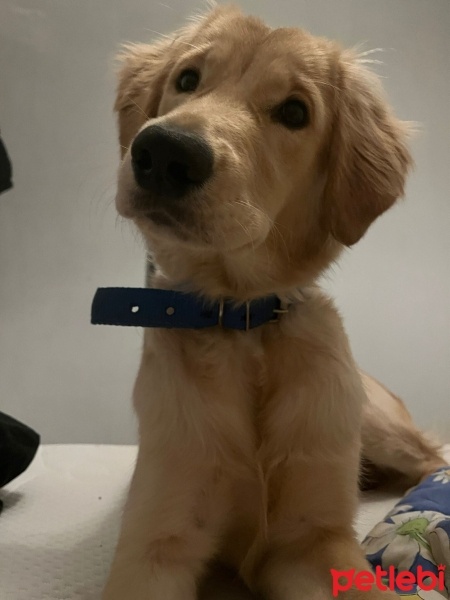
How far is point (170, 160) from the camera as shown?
76cm

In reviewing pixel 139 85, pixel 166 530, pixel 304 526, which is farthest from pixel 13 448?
pixel 139 85

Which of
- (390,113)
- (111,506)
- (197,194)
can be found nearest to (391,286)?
(390,113)

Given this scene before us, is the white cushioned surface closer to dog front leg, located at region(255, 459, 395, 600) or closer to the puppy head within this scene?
dog front leg, located at region(255, 459, 395, 600)

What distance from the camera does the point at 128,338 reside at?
2275mm

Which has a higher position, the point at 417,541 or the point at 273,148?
the point at 273,148

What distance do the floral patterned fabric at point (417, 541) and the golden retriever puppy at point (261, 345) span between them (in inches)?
3.1

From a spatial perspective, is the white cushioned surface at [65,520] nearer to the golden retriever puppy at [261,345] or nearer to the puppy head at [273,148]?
the golden retriever puppy at [261,345]

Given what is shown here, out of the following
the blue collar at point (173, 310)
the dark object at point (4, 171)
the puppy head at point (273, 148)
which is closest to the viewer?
the puppy head at point (273, 148)

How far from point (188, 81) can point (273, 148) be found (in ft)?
0.73

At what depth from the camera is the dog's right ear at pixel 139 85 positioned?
1.16 metres

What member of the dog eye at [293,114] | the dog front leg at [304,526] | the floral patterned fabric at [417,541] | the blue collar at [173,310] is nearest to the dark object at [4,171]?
the blue collar at [173,310]

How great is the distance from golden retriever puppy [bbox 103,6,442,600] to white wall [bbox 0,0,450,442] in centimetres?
115

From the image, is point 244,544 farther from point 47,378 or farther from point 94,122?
point 94,122

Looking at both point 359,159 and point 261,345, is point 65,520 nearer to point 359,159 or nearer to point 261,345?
point 261,345
